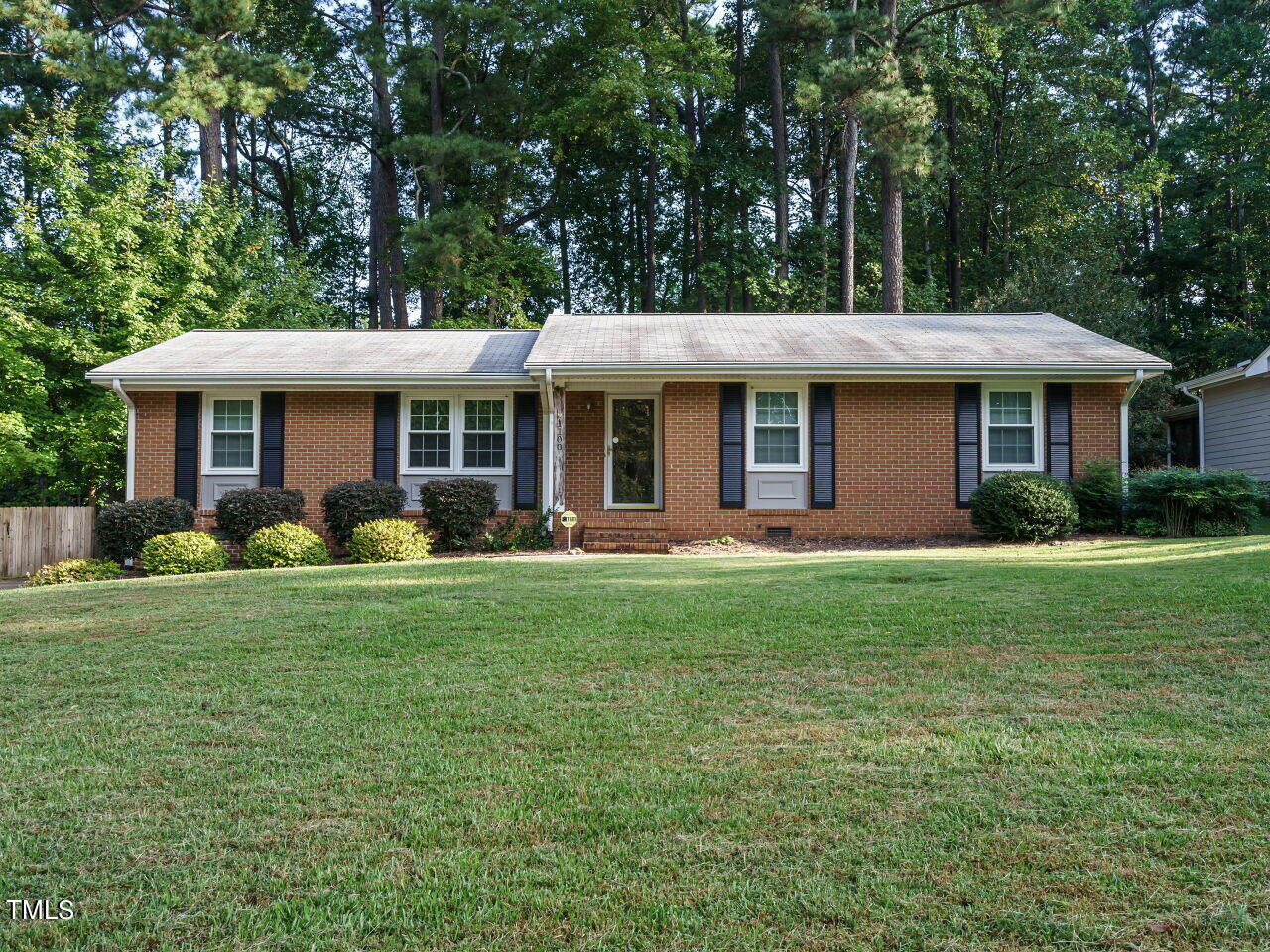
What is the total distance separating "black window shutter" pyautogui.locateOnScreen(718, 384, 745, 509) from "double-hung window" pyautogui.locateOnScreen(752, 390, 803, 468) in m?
0.26

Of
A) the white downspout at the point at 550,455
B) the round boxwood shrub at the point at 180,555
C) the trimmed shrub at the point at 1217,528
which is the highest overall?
the white downspout at the point at 550,455

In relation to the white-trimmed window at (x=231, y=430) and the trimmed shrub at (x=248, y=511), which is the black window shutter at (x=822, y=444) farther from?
the white-trimmed window at (x=231, y=430)

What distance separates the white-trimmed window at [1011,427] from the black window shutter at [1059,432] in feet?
0.57

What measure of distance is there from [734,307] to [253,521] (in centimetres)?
2160

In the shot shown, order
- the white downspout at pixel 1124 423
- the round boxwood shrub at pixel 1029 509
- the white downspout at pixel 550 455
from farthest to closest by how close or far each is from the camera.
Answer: the white downspout at pixel 550 455 < the white downspout at pixel 1124 423 < the round boxwood shrub at pixel 1029 509

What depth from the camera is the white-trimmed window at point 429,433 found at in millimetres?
14477

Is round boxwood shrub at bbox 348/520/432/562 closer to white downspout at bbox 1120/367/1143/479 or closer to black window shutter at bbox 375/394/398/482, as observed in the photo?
black window shutter at bbox 375/394/398/482

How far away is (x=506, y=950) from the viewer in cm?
244

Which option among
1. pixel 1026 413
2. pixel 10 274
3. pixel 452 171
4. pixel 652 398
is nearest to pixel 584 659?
pixel 652 398

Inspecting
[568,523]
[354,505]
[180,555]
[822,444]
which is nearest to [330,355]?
[354,505]

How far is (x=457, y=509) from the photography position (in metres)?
12.9

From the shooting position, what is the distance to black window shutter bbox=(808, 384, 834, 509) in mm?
13969

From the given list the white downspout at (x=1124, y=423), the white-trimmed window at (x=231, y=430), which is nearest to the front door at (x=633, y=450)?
the white-trimmed window at (x=231, y=430)

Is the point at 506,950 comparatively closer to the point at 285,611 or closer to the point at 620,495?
the point at 285,611
